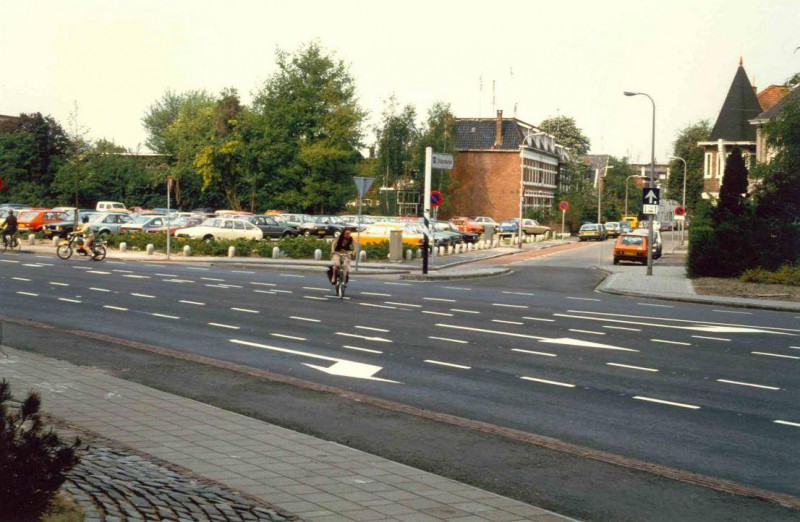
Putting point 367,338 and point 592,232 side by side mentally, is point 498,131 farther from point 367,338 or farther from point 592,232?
point 367,338

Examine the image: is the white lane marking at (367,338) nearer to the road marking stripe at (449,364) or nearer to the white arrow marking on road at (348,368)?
the white arrow marking on road at (348,368)

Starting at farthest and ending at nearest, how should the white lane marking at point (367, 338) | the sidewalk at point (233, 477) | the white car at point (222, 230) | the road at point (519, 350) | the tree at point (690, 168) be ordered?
1. the tree at point (690, 168)
2. the white car at point (222, 230)
3. the white lane marking at point (367, 338)
4. the road at point (519, 350)
5. the sidewalk at point (233, 477)

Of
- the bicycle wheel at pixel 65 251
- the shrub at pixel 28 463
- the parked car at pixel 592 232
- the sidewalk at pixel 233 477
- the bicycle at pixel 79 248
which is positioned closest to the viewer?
the shrub at pixel 28 463

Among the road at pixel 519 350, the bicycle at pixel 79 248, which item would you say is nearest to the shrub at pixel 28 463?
the road at pixel 519 350

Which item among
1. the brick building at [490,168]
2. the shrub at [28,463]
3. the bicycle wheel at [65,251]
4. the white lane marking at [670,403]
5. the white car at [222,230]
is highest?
the brick building at [490,168]

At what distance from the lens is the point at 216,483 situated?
6.36 meters

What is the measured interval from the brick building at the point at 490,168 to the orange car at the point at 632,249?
4810cm

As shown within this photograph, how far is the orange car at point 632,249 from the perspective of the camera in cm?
4534

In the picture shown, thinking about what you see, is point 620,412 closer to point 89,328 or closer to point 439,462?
point 439,462

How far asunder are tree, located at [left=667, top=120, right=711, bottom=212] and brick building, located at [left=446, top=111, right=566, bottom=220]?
44.1ft

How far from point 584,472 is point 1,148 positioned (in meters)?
87.7

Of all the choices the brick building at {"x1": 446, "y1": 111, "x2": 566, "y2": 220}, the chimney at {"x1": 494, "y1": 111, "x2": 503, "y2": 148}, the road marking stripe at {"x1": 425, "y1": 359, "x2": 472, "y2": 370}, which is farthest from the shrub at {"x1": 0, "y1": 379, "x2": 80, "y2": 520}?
the chimney at {"x1": 494, "y1": 111, "x2": 503, "y2": 148}

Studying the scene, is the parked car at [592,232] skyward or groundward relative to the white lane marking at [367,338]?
skyward

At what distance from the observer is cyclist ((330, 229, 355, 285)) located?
23188mm
